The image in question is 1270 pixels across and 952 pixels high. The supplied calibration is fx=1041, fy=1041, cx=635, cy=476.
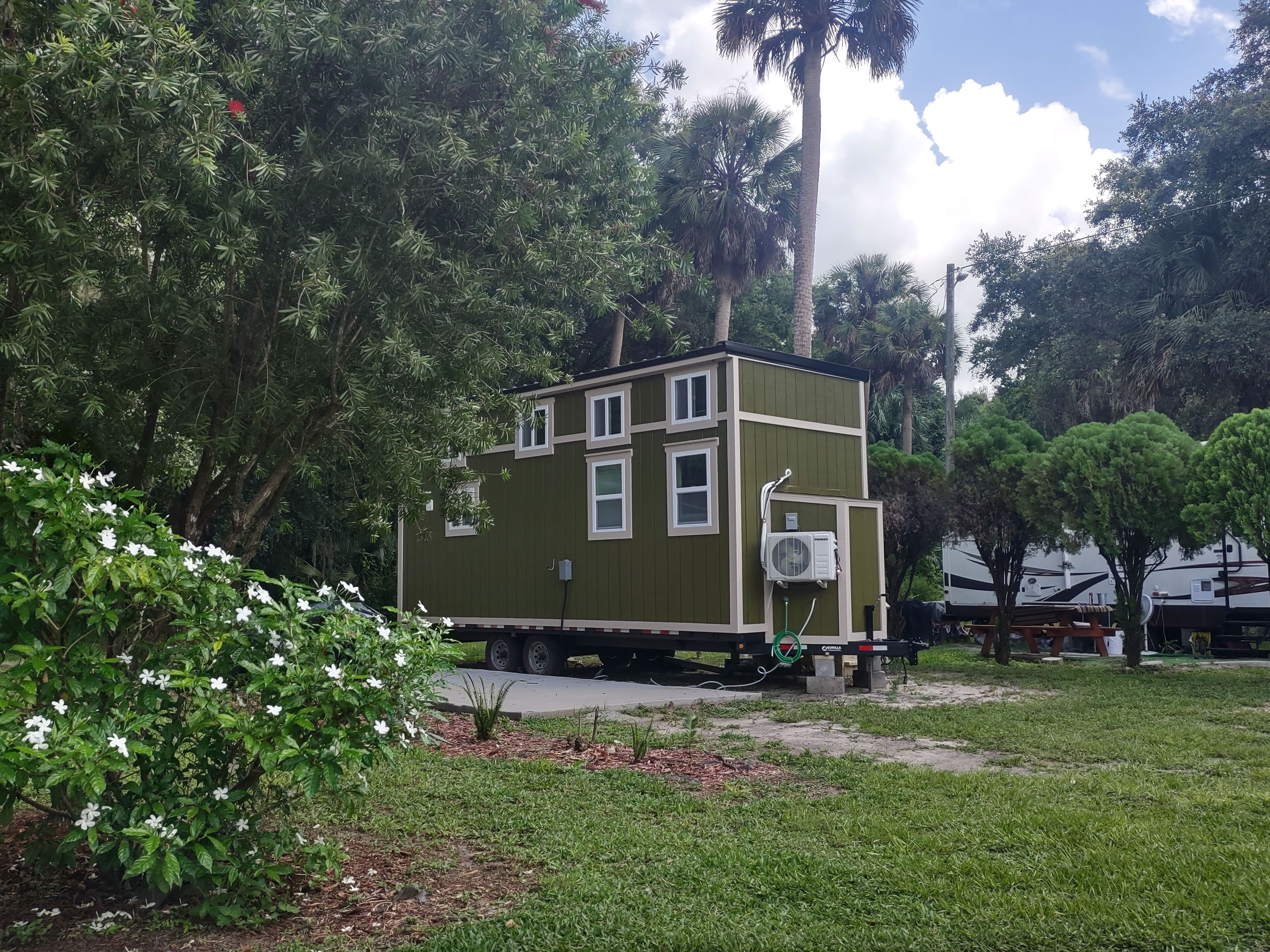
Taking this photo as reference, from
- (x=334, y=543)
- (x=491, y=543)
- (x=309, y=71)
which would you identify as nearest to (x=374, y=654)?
(x=309, y=71)

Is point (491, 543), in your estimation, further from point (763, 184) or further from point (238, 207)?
point (763, 184)

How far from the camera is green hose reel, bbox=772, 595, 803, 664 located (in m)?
12.8

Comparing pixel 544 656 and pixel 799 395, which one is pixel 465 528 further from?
pixel 799 395

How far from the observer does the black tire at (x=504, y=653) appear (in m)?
15.7

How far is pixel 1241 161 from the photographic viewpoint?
2203 cm

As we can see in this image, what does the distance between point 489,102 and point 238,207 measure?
6.35 feet

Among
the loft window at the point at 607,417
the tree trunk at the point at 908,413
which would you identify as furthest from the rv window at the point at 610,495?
the tree trunk at the point at 908,413

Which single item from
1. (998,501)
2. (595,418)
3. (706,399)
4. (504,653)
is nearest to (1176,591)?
(998,501)

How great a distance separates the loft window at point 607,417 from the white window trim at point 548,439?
85cm

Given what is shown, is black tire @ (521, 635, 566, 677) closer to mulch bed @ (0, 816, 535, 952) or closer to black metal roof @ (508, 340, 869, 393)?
black metal roof @ (508, 340, 869, 393)

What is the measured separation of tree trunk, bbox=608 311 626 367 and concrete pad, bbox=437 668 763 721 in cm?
1264

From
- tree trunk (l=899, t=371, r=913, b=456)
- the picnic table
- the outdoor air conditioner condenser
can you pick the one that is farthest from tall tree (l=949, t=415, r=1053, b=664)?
tree trunk (l=899, t=371, r=913, b=456)

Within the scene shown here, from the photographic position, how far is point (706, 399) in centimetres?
1343

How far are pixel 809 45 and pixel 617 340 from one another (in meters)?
8.26
